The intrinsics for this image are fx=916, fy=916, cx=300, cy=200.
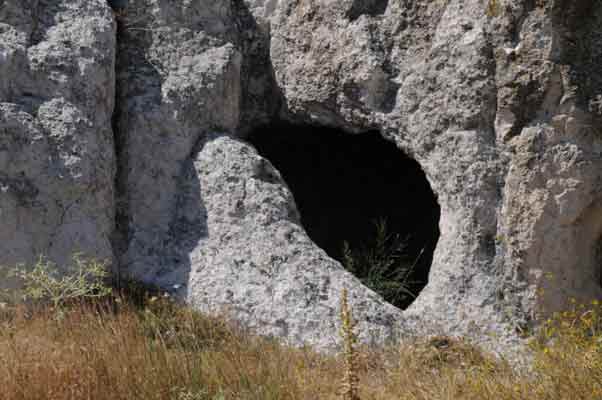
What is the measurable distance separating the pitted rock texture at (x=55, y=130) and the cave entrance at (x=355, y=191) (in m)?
2.10

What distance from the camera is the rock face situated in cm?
558

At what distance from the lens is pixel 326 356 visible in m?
5.16

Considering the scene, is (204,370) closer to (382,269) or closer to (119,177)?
(119,177)

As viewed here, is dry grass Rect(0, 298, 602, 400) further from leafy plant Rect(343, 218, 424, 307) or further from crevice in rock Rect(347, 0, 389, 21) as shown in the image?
crevice in rock Rect(347, 0, 389, 21)

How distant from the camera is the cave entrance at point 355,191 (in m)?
8.01

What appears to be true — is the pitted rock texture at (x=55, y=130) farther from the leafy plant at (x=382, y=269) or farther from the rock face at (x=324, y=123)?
the leafy plant at (x=382, y=269)

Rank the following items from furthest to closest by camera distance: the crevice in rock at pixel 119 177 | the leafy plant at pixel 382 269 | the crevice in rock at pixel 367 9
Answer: the leafy plant at pixel 382 269 → the crevice in rock at pixel 367 9 → the crevice in rock at pixel 119 177

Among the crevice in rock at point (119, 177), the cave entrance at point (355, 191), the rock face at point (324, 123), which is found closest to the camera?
the rock face at point (324, 123)

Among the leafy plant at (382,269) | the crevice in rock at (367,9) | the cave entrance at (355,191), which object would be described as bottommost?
the leafy plant at (382,269)

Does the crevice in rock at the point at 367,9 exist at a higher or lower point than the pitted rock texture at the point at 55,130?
higher

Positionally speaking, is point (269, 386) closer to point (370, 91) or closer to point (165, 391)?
point (165, 391)

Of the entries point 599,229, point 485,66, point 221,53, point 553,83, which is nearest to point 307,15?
point 221,53

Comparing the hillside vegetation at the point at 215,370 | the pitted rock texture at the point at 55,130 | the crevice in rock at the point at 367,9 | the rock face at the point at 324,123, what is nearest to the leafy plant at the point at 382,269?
the rock face at the point at 324,123

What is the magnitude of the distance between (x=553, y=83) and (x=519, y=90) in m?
0.21
